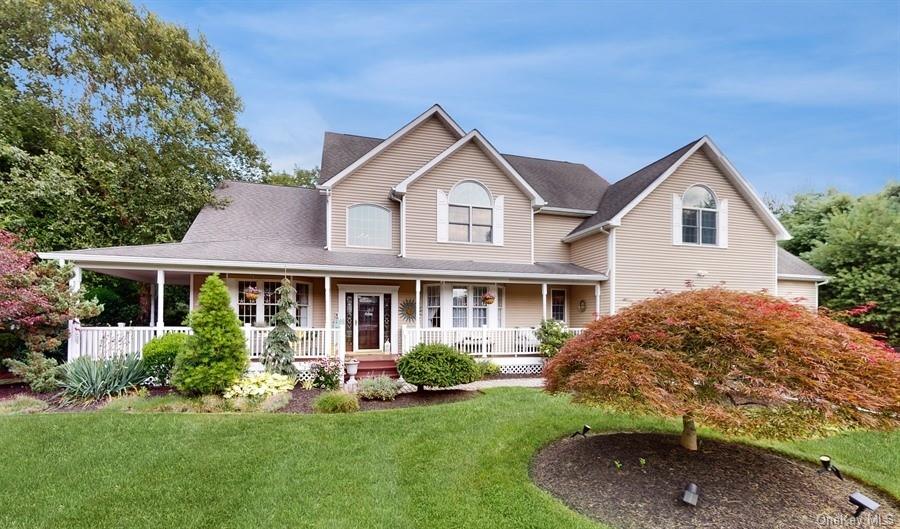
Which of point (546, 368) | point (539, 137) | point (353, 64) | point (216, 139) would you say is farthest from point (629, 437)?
point (539, 137)

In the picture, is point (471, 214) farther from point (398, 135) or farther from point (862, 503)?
point (862, 503)

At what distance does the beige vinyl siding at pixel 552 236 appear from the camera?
15695 mm

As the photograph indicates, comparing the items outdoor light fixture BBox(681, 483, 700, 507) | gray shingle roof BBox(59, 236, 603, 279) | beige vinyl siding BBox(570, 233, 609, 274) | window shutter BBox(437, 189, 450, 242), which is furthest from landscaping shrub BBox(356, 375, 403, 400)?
beige vinyl siding BBox(570, 233, 609, 274)

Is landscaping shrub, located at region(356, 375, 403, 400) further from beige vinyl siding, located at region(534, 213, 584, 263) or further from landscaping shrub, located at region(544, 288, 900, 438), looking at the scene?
beige vinyl siding, located at region(534, 213, 584, 263)

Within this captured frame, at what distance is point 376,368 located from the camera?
37.7ft

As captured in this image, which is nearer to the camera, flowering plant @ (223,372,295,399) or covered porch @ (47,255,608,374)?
flowering plant @ (223,372,295,399)

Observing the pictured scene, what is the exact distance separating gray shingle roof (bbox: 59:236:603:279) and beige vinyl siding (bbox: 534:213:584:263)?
87cm

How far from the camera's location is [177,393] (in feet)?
27.5

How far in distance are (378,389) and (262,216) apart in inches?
346

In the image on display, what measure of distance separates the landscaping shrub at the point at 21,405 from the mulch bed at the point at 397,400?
13.9 ft

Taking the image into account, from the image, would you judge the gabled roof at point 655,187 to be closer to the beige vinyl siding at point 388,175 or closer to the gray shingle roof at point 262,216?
the beige vinyl siding at point 388,175

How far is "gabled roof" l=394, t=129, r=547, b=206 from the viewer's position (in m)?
13.4

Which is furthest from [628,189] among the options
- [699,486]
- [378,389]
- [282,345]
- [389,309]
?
[699,486]

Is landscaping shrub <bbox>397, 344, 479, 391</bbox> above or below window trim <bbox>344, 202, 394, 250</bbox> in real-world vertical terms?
below
